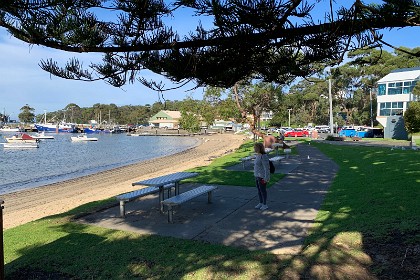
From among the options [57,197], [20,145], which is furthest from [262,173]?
[20,145]

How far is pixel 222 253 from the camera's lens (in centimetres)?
500

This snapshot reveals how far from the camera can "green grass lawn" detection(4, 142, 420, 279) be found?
4348 millimetres

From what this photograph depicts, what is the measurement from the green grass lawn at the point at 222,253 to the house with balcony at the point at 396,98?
1478 inches

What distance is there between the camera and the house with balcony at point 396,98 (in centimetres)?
4091

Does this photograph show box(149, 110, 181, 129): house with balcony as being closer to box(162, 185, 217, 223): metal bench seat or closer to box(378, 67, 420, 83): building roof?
box(378, 67, 420, 83): building roof

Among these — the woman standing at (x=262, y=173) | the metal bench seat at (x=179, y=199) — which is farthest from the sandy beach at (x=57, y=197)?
the woman standing at (x=262, y=173)

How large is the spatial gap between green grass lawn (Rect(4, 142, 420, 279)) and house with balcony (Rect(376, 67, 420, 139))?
3753 centimetres

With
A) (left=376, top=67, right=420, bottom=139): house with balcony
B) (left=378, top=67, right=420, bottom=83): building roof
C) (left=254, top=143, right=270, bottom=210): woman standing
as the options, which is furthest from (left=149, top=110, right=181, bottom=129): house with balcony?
(left=254, top=143, right=270, bottom=210): woman standing

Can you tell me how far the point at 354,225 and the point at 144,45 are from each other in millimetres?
4360

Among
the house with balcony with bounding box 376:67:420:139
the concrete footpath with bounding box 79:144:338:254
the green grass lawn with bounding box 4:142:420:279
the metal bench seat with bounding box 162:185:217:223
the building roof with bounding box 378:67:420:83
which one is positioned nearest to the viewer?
the green grass lawn with bounding box 4:142:420:279

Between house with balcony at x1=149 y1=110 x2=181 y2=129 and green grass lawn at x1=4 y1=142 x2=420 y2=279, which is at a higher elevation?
house with balcony at x1=149 y1=110 x2=181 y2=129

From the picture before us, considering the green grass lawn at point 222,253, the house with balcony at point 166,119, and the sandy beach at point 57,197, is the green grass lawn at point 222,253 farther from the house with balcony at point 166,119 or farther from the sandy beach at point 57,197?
the house with balcony at point 166,119

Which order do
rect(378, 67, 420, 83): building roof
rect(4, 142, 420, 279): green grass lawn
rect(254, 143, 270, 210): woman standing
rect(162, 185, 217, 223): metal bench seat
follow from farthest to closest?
rect(378, 67, 420, 83): building roof, rect(254, 143, 270, 210): woman standing, rect(162, 185, 217, 223): metal bench seat, rect(4, 142, 420, 279): green grass lawn

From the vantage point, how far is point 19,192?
16.7 m
